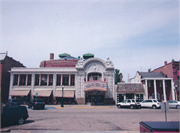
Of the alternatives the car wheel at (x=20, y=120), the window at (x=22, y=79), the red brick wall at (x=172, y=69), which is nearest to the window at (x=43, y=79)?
the window at (x=22, y=79)

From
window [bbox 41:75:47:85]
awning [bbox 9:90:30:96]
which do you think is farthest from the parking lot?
window [bbox 41:75:47:85]

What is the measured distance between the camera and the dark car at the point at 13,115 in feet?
40.4

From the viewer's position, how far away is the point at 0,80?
35.6 m

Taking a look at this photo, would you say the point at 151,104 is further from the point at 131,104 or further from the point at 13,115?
the point at 13,115

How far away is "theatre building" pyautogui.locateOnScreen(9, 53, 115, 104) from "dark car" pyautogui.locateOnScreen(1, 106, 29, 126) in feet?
72.2

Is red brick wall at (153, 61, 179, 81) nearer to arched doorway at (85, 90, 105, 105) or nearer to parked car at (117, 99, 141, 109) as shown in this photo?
parked car at (117, 99, 141, 109)

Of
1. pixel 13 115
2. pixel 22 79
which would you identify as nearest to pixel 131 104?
pixel 13 115

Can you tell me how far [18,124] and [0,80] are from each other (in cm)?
2620

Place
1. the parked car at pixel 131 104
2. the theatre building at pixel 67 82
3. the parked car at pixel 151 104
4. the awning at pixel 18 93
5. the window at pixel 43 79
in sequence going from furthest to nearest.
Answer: the window at pixel 43 79 < the theatre building at pixel 67 82 < the awning at pixel 18 93 < the parked car at pixel 131 104 < the parked car at pixel 151 104

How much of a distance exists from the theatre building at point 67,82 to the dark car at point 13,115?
22019 mm

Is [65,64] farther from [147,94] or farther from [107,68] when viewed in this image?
[147,94]

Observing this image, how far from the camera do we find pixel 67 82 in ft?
125

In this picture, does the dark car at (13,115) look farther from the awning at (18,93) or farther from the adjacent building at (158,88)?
the adjacent building at (158,88)

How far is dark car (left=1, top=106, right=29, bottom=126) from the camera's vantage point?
40.4 ft
